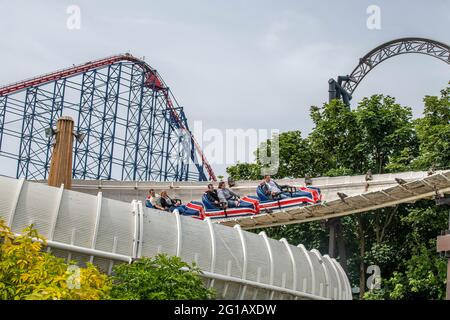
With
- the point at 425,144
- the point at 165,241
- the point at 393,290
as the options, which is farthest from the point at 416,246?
the point at 165,241

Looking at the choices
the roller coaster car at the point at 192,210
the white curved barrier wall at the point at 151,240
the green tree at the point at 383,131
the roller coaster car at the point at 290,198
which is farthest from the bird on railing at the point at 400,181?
the green tree at the point at 383,131

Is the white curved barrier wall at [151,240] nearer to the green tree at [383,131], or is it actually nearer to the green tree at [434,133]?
the green tree at [434,133]

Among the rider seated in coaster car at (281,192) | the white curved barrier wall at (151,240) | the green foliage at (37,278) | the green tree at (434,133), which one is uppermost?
the green tree at (434,133)

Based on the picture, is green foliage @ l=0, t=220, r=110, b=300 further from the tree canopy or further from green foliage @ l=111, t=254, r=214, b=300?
the tree canopy

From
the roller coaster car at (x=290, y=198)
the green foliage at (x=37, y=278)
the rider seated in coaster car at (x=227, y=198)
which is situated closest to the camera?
the green foliage at (x=37, y=278)

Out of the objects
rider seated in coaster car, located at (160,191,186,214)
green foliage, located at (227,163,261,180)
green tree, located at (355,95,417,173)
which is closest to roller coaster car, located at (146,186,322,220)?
rider seated in coaster car, located at (160,191,186,214)

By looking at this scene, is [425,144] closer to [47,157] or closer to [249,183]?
[249,183]
